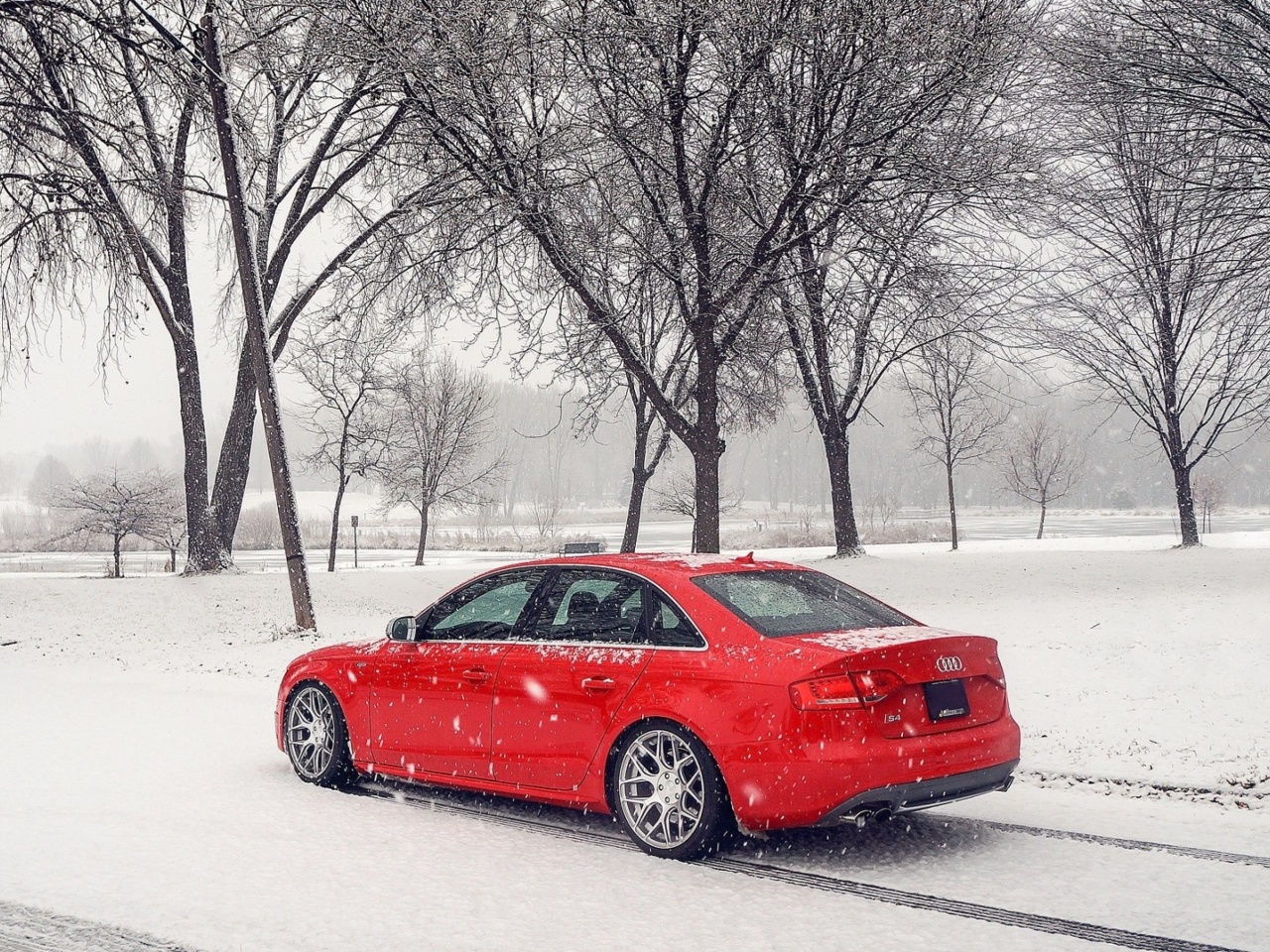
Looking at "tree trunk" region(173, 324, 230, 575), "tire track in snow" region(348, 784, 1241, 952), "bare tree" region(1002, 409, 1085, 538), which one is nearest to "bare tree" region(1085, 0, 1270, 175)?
"tire track in snow" region(348, 784, 1241, 952)

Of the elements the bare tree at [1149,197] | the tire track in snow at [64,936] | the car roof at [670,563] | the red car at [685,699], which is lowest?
the tire track in snow at [64,936]

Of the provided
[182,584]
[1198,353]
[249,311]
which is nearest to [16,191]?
[249,311]

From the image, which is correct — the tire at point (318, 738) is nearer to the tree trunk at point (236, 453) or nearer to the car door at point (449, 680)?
the car door at point (449, 680)

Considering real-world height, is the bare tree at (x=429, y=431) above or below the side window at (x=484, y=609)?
above

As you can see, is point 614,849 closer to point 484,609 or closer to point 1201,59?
point 484,609

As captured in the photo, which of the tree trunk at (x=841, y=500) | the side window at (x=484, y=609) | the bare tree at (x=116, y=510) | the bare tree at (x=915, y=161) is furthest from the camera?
the bare tree at (x=116, y=510)

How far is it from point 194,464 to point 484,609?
67.3ft

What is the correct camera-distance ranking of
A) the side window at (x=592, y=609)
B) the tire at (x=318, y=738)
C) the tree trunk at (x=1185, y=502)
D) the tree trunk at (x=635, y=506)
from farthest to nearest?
the tree trunk at (x=1185, y=502), the tree trunk at (x=635, y=506), the tire at (x=318, y=738), the side window at (x=592, y=609)

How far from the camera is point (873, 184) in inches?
627

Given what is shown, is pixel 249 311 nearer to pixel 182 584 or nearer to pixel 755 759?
pixel 182 584

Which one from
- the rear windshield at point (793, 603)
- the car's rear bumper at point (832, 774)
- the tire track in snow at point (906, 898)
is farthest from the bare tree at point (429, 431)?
the car's rear bumper at point (832, 774)

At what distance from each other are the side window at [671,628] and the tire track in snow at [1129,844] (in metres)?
1.92

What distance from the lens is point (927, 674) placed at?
17.4 feet

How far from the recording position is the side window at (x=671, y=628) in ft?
18.4
